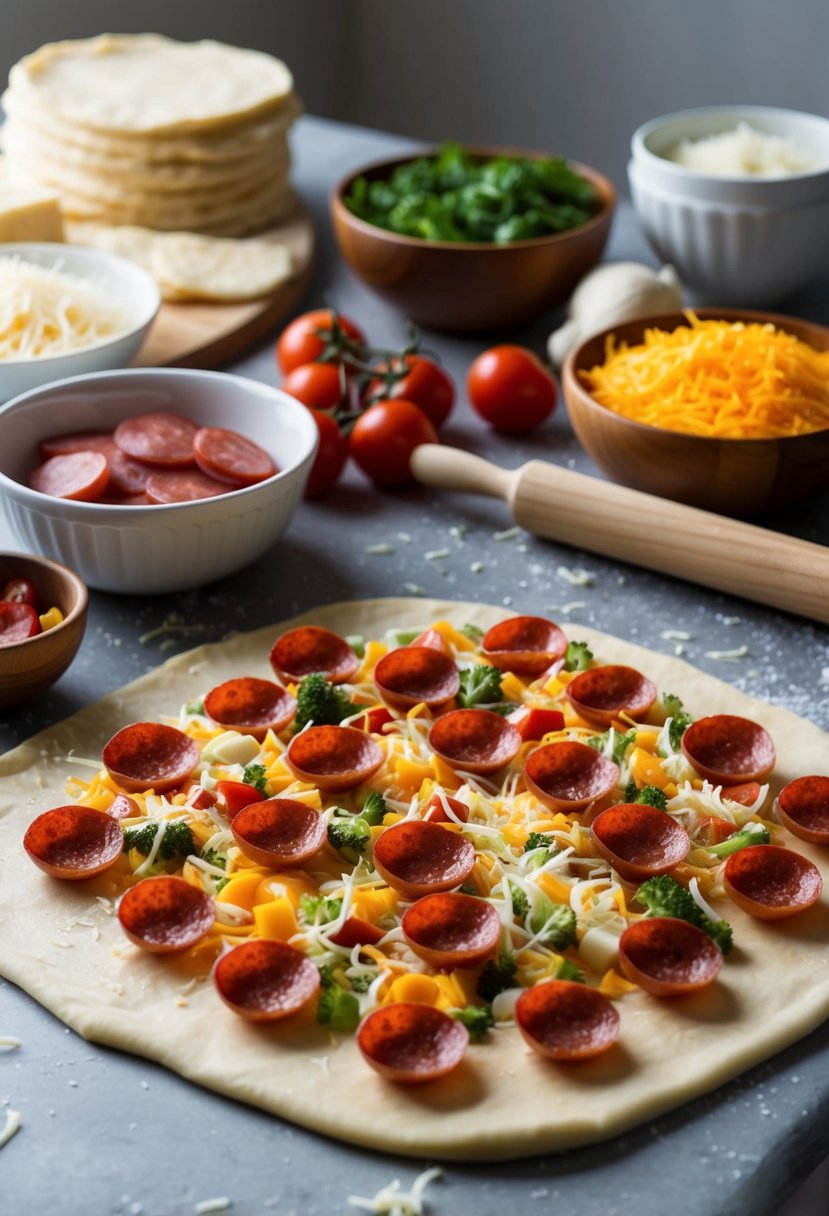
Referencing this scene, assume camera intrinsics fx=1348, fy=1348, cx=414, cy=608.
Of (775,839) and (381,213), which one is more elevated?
(381,213)

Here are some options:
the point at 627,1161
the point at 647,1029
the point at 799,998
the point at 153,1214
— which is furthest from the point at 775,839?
the point at 153,1214

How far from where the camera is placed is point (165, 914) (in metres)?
1.92

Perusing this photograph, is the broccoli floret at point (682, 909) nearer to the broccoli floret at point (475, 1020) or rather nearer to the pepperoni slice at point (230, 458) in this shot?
the broccoli floret at point (475, 1020)

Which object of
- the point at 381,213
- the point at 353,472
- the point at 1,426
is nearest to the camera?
the point at 1,426

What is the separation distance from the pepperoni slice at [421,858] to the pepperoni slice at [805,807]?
20.5 inches

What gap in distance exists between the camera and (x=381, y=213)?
3873 mm

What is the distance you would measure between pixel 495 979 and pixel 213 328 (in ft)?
7.89

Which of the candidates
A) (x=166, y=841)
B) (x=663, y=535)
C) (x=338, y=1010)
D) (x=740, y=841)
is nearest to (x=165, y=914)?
(x=166, y=841)

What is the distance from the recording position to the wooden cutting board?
3627mm

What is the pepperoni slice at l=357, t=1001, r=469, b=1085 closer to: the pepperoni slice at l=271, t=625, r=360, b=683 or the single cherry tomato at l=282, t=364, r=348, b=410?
the pepperoni slice at l=271, t=625, r=360, b=683

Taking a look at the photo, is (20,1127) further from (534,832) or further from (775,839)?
(775,839)

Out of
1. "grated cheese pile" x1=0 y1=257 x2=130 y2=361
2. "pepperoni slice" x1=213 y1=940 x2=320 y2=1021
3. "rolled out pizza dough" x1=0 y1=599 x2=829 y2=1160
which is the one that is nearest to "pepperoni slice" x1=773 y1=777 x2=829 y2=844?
"rolled out pizza dough" x1=0 y1=599 x2=829 y2=1160

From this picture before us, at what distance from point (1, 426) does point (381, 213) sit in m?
1.51

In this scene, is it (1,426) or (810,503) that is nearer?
(1,426)
